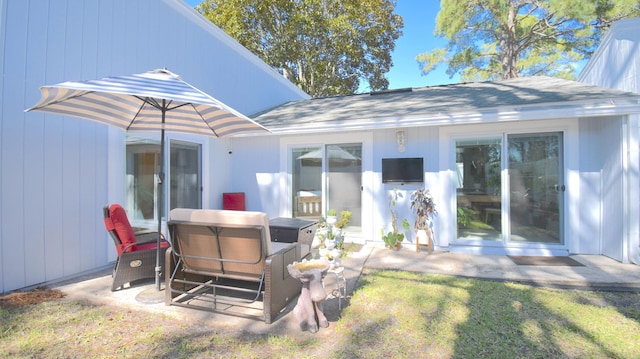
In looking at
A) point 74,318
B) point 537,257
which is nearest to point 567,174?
point 537,257

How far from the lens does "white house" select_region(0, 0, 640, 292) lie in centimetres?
391

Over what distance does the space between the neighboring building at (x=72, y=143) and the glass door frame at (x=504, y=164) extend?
5191mm

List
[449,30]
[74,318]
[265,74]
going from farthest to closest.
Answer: [449,30]
[265,74]
[74,318]

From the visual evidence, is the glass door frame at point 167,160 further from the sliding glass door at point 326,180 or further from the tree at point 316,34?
the tree at point 316,34

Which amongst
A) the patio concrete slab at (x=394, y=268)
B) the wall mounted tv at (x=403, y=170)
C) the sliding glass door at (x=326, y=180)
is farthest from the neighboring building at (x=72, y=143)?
the wall mounted tv at (x=403, y=170)

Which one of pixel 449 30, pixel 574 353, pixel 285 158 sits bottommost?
pixel 574 353

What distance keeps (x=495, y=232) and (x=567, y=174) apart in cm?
150

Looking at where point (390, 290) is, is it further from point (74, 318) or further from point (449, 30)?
point (449, 30)

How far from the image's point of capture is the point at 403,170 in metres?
5.93

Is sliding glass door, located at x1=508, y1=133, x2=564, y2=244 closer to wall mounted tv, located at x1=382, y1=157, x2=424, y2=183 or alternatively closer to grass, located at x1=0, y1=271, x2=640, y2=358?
wall mounted tv, located at x1=382, y1=157, x2=424, y2=183

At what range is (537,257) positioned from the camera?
512cm

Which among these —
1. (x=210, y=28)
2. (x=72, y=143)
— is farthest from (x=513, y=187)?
(x=210, y=28)

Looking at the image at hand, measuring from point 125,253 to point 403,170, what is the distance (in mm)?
4662

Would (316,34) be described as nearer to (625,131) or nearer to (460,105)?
(460,105)
